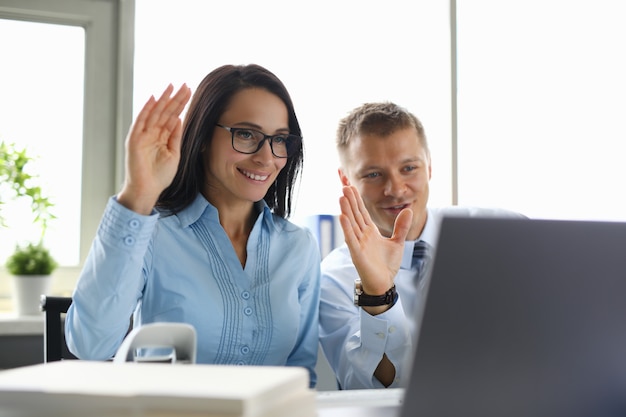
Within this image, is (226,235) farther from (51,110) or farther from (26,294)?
(51,110)

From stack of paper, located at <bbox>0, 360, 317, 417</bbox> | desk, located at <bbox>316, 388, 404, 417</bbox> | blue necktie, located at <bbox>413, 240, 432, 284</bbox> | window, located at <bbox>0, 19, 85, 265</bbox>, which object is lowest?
desk, located at <bbox>316, 388, 404, 417</bbox>

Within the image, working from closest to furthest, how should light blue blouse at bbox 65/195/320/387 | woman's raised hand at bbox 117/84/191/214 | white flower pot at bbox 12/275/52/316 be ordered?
woman's raised hand at bbox 117/84/191/214 < light blue blouse at bbox 65/195/320/387 < white flower pot at bbox 12/275/52/316

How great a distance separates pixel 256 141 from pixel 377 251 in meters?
0.38

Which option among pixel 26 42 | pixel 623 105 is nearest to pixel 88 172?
pixel 26 42

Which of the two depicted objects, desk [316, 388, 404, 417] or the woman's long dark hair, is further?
the woman's long dark hair

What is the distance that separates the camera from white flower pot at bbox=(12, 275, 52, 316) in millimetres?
2299

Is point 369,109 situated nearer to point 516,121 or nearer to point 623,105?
point 516,121

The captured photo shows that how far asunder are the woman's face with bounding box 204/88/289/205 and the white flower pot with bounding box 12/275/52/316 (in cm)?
108

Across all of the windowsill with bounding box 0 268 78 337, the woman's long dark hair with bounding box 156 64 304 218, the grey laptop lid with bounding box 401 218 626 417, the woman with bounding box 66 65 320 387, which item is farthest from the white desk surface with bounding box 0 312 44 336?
the grey laptop lid with bounding box 401 218 626 417

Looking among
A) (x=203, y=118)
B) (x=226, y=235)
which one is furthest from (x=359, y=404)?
(x=203, y=118)

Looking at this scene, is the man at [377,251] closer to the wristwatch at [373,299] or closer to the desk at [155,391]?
the wristwatch at [373,299]

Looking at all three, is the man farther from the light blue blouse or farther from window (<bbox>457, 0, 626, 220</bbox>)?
window (<bbox>457, 0, 626, 220</bbox>)

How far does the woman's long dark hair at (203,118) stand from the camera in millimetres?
1545

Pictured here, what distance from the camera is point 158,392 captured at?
601 millimetres
